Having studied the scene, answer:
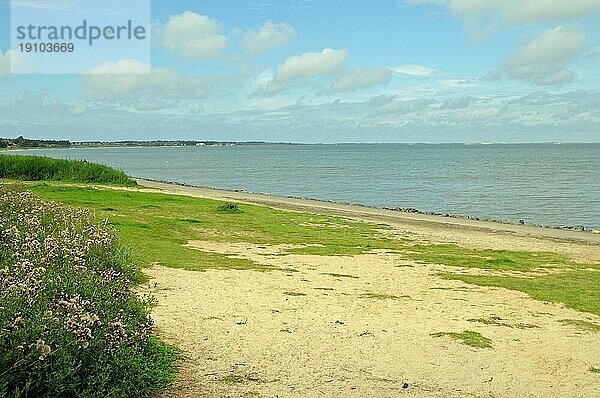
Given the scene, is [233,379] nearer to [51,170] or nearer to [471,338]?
[471,338]

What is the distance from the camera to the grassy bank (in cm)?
1385

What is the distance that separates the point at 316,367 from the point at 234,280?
4.92 m

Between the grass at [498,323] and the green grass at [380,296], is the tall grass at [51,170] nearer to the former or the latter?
the green grass at [380,296]

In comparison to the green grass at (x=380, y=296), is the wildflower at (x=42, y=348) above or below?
above

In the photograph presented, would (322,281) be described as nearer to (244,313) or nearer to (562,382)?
(244,313)

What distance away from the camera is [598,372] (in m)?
7.93

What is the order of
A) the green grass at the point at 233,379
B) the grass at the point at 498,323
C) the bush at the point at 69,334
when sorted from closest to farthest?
the bush at the point at 69,334 < the green grass at the point at 233,379 < the grass at the point at 498,323

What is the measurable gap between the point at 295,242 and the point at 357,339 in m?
10.0

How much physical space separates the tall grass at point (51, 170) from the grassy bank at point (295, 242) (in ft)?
30.1

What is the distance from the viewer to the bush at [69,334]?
5023mm

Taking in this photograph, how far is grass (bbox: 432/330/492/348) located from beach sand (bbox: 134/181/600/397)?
118mm

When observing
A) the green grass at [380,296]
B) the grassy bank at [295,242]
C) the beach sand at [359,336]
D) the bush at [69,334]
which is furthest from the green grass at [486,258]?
the bush at [69,334]

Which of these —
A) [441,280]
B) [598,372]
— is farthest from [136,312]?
[441,280]

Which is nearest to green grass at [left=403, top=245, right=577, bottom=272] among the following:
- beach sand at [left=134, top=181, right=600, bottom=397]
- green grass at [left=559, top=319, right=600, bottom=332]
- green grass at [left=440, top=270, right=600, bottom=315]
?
green grass at [left=440, top=270, right=600, bottom=315]
